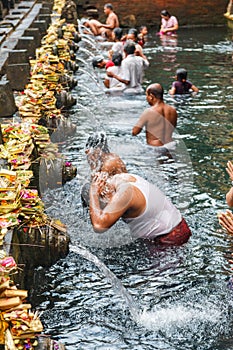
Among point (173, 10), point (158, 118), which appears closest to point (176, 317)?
point (158, 118)

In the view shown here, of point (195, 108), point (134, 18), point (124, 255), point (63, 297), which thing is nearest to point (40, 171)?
point (124, 255)

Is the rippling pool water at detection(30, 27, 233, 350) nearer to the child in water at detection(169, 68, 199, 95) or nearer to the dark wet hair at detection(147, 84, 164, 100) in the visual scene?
the dark wet hair at detection(147, 84, 164, 100)

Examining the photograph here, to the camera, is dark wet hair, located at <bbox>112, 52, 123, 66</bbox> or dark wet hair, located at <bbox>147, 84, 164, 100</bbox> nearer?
dark wet hair, located at <bbox>147, 84, 164, 100</bbox>

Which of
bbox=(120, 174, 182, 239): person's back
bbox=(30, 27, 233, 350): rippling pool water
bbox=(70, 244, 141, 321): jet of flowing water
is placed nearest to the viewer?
bbox=(30, 27, 233, 350): rippling pool water

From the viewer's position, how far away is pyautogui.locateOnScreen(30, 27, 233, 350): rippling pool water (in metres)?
4.88

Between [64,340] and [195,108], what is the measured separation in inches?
295

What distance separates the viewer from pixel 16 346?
12.0ft

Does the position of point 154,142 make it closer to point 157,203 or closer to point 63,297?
point 157,203

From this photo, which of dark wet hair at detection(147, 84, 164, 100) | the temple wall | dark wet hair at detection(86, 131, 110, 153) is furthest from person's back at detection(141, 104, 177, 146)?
the temple wall

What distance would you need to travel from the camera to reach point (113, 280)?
5.66 meters

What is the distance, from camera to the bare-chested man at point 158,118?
8602mm

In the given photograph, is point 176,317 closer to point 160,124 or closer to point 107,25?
point 160,124

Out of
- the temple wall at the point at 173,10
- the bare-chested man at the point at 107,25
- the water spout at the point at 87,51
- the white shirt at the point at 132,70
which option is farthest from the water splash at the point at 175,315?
the temple wall at the point at 173,10

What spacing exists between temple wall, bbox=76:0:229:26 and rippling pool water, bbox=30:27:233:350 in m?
14.2
